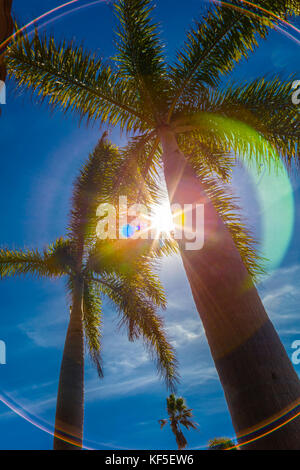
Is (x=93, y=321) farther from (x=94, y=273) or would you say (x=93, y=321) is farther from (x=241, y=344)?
(x=241, y=344)

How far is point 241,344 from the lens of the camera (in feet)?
9.85

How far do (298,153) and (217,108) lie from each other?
206cm

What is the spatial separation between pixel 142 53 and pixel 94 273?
6.78m

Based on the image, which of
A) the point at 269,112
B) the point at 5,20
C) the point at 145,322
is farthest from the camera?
the point at 145,322

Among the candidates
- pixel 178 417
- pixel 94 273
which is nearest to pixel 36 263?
pixel 94 273

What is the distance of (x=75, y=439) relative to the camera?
6770 mm

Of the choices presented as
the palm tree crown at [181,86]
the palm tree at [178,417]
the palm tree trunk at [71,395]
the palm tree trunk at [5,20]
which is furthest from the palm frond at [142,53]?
the palm tree at [178,417]

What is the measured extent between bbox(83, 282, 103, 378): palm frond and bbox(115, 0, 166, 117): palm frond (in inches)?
272

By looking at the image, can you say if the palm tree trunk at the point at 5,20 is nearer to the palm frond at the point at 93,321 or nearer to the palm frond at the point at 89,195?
the palm frond at the point at 89,195

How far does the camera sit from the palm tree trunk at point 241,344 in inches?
103

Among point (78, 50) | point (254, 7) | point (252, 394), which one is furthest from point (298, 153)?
point (78, 50)

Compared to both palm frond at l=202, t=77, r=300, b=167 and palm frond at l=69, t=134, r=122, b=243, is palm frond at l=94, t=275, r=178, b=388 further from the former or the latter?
palm frond at l=202, t=77, r=300, b=167

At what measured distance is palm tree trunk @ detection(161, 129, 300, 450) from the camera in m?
2.61

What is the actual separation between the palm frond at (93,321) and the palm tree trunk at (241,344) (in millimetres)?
7183
